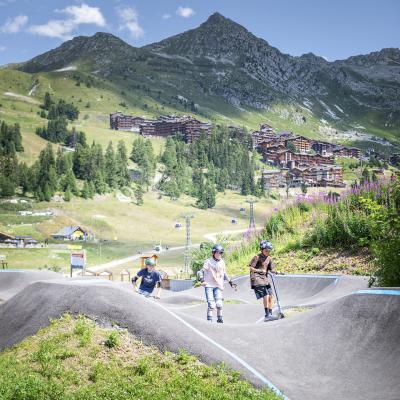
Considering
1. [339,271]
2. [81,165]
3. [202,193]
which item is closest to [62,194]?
[81,165]

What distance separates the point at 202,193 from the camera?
167 meters

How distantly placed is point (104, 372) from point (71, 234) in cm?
10768

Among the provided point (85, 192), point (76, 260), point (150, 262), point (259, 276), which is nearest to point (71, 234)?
point (85, 192)

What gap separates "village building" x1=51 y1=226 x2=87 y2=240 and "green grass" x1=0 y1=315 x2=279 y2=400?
345ft

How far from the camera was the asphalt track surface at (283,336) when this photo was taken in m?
7.30

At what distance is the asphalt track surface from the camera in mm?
7305

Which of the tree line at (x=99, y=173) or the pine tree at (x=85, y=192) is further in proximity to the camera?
the pine tree at (x=85, y=192)

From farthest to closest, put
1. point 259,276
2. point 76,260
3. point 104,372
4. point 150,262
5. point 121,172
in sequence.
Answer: point 121,172 → point 76,260 → point 150,262 → point 259,276 → point 104,372

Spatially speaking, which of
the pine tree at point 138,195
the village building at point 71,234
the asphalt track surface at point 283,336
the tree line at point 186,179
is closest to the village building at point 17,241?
the village building at point 71,234

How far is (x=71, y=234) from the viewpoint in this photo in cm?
11088

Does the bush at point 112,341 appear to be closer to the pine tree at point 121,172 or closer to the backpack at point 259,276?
the backpack at point 259,276

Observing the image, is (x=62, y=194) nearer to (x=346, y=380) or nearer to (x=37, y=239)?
(x=37, y=239)

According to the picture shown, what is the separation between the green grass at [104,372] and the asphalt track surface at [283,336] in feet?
1.19

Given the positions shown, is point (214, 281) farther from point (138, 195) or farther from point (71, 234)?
point (138, 195)
